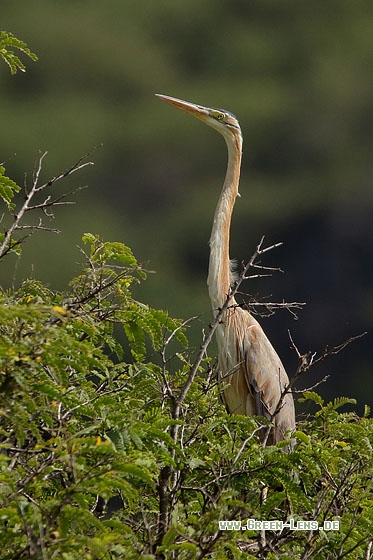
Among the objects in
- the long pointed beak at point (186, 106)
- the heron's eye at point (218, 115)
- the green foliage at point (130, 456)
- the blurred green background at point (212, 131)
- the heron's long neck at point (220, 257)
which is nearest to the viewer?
the green foliage at point (130, 456)

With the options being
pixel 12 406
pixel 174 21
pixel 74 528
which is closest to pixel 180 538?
pixel 74 528

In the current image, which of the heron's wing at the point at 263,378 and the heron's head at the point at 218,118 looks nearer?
the heron's wing at the point at 263,378

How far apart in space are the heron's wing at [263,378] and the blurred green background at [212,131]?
356 centimetres

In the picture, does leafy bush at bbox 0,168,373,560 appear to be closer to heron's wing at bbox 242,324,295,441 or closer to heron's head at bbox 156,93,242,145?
heron's wing at bbox 242,324,295,441

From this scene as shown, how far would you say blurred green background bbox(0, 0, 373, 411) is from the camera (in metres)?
9.69

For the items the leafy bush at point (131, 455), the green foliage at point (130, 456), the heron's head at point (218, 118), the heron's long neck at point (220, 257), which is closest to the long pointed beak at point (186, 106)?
the heron's head at point (218, 118)

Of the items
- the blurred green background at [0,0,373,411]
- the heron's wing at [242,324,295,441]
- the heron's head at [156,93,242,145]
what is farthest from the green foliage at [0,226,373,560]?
the blurred green background at [0,0,373,411]

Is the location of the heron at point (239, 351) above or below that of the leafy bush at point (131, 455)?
below

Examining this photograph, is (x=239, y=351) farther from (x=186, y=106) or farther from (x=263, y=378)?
(x=186, y=106)

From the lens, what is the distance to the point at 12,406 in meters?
1.53

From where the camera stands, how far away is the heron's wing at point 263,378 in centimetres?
381

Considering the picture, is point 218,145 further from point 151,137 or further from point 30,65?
point 30,65

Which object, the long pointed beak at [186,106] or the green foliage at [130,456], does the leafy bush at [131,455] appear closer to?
the green foliage at [130,456]

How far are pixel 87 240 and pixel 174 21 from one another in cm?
1304
